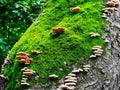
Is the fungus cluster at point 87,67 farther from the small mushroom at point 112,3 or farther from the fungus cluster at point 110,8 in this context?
the small mushroom at point 112,3

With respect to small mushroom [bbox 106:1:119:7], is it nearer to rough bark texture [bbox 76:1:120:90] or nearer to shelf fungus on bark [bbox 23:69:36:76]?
rough bark texture [bbox 76:1:120:90]

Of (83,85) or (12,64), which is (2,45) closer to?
(12,64)

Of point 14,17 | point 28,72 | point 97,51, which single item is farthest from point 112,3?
point 14,17

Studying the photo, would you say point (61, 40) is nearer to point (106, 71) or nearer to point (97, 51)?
point (97, 51)

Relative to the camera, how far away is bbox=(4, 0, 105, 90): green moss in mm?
3389

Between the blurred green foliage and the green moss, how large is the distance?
155 cm

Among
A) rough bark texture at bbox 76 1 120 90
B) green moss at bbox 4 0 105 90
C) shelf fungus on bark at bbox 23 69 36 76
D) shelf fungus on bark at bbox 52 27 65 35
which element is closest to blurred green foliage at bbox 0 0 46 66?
green moss at bbox 4 0 105 90

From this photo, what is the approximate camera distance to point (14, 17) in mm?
6125

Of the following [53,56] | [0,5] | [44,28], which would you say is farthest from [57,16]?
[0,5]

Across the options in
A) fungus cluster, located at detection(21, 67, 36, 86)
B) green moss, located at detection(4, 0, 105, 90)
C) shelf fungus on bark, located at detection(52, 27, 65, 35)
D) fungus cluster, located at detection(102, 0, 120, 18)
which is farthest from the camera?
fungus cluster, located at detection(102, 0, 120, 18)

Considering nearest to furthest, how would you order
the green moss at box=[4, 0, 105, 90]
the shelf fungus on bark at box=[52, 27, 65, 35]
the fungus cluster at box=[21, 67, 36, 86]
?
the fungus cluster at box=[21, 67, 36, 86] → the green moss at box=[4, 0, 105, 90] → the shelf fungus on bark at box=[52, 27, 65, 35]

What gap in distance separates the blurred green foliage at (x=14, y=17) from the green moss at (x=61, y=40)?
1.55 metres

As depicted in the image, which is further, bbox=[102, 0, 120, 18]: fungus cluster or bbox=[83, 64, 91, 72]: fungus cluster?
bbox=[102, 0, 120, 18]: fungus cluster

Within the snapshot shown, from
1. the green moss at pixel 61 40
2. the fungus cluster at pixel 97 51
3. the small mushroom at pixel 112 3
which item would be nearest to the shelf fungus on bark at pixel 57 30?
the green moss at pixel 61 40
